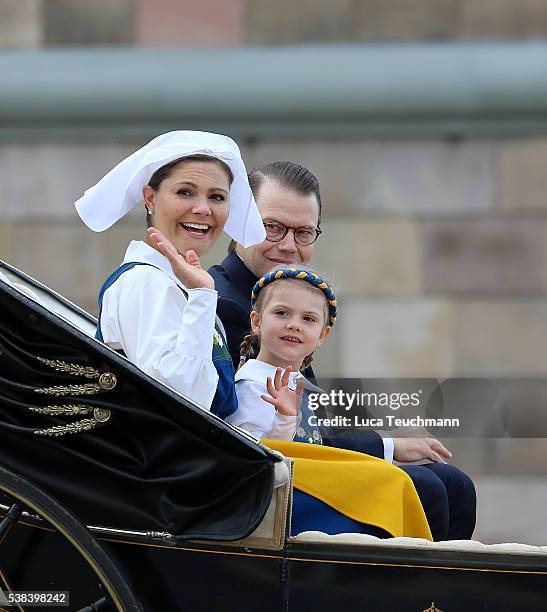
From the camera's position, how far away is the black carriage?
7.92ft

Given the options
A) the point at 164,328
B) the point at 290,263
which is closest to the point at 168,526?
the point at 164,328

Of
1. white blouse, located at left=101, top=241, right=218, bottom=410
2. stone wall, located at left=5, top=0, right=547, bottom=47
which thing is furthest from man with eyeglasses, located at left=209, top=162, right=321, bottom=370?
stone wall, located at left=5, top=0, right=547, bottom=47

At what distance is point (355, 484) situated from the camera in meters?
2.59

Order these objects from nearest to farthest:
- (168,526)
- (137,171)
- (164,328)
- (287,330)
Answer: (168,526)
(164,328)
(137,171)
(287,330)

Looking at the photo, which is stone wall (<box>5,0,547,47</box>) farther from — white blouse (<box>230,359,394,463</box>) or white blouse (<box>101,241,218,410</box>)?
white blouse (<box>101,241,218,410</box>)

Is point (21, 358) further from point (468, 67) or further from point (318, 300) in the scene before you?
point (468, 67)

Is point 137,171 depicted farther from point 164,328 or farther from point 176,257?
point 164,328

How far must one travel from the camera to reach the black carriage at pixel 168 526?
7.92ft

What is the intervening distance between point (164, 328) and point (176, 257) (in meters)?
0.16

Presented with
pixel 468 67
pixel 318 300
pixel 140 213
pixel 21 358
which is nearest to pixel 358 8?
pixel 468 67

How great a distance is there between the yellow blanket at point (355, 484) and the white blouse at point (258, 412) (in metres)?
0.10

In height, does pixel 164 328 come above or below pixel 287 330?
below

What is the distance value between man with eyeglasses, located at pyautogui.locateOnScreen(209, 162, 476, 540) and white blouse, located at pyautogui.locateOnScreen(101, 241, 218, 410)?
0.65 meters

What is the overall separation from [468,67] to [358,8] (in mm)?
642
